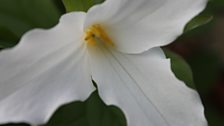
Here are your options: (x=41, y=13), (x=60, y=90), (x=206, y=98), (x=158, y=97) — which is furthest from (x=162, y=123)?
(x=206, y=98)

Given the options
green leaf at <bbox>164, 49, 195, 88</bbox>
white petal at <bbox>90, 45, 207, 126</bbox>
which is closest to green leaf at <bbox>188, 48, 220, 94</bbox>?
green leaf at <bbox>164, 49, 195, 88</bbox>

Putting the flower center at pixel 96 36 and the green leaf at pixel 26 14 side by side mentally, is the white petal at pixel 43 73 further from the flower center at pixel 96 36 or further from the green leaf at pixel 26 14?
the green leaf at pixel 26 14

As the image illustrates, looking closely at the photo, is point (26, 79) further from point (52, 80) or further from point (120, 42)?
point (120, 42)

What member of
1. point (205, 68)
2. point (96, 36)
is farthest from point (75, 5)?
point (205, 68)

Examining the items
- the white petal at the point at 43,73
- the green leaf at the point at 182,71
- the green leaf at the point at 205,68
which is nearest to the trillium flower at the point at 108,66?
the white petal at the point at 43,73

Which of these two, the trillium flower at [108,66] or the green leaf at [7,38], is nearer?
the trillium flower at [108,66]

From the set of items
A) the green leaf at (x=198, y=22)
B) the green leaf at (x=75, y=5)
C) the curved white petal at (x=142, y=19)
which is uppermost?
the green leaf at (x=75, y=5)

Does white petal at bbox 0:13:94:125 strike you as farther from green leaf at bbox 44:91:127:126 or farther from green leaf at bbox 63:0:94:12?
green leaf at bbox 44:91:127:126
